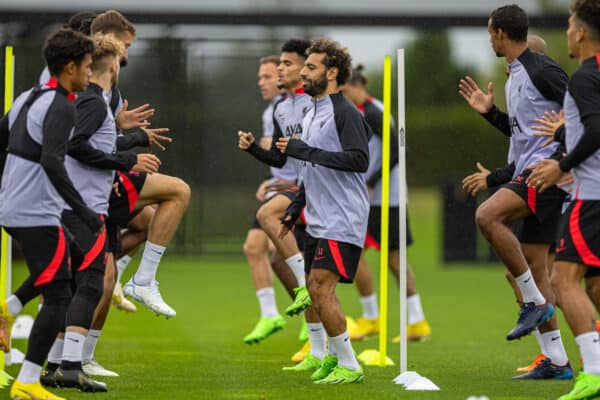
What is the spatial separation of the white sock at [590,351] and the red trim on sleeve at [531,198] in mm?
1467

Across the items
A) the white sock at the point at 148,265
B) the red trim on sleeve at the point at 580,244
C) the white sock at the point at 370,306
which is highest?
the red trim on sleeve at the point at 580,244

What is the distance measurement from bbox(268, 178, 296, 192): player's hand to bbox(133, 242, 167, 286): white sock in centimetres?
163

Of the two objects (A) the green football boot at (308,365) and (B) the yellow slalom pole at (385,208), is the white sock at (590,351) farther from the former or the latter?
(A) the green football boot at (308,365)

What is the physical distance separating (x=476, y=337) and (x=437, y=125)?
6518 millimetres

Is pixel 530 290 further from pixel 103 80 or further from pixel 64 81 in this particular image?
pixel 64 81

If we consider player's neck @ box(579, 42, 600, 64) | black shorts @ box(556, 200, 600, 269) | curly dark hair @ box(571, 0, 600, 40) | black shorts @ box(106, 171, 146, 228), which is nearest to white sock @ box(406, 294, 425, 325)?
black shorts @ box(106, 171, 146, 228)

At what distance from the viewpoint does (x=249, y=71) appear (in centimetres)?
1841

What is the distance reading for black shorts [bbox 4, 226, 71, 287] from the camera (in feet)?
20.2

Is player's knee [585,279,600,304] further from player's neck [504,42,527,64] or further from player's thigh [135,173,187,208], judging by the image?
player's thigh [135,173,187,208]

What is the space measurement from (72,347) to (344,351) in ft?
5.84

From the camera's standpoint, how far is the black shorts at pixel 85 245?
22.6 feet

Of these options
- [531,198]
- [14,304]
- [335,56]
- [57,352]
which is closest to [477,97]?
[531,198]

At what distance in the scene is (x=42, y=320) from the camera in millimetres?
6188

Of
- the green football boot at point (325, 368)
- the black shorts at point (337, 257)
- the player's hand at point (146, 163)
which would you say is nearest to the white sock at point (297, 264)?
the green football boot at point (325, 368)
